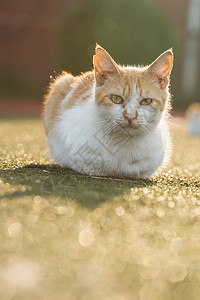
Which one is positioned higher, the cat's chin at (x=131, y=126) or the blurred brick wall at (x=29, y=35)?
the cat's chin at (x=131, y=126)

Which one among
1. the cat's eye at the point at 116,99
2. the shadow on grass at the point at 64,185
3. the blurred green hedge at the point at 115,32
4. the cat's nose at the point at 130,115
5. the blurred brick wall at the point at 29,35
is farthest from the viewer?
the blurred brick wall at the point at 29,35

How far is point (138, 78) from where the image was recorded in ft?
6.99

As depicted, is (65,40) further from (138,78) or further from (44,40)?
(138,78)

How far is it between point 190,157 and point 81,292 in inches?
105

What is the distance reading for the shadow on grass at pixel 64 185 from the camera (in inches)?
63.6

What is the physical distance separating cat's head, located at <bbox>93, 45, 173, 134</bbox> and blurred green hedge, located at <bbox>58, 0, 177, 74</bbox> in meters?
6.69

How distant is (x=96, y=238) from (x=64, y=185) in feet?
2.06

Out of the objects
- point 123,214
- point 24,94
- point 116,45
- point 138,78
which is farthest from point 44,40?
point 123,214

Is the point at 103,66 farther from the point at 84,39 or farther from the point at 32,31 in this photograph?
the point at 32,31

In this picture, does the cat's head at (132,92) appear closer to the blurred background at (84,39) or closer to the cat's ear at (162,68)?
the cat's ear at (162,68)

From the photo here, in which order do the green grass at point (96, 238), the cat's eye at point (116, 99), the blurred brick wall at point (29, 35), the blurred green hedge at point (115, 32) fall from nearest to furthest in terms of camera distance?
the green grass at point (96, 238), the cat's eye at point (116, 99), the blurred green hedge at point (115, 32), the blurred brick wall at point (29, 35)

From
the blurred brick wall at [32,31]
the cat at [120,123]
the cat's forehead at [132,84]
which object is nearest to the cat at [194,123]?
the cat at [120,123]

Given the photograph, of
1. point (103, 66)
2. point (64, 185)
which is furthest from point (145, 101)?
point (64, 185)

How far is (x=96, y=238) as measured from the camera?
4.04 ft
